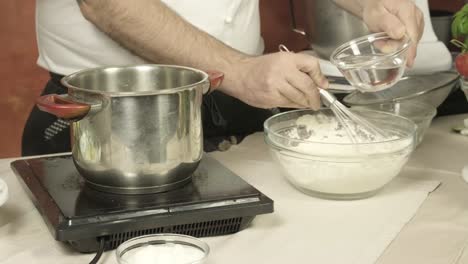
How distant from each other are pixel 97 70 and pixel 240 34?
1.41 ft

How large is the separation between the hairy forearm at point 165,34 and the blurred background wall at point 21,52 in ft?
2.15

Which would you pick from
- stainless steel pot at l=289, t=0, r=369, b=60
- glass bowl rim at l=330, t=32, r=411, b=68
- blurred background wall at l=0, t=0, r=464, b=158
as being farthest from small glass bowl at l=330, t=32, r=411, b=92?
blurred background wall at l=0, t=0, r=464, b=158

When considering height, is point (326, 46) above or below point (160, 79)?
below

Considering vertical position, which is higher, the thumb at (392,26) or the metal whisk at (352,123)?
the thumb at (392,26)

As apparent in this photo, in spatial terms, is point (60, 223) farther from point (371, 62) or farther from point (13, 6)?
point (13, 6)

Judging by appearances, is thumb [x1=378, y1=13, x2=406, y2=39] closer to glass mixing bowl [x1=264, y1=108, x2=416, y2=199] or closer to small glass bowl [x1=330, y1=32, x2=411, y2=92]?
small glass bowl [x1=330, y1=32, x2=411, y2=92]

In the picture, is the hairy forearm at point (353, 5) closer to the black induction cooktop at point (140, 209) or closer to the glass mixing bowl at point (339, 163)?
the glass mixing bowl at point (339, 163)

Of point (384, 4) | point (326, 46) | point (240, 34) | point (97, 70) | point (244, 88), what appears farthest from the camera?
point (326, 46)

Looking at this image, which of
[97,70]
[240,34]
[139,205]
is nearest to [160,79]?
[97,70]

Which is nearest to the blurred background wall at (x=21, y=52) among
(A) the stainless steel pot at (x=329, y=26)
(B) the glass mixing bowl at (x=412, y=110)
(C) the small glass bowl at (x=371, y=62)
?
(A) the stainless steel pot at (x=329, y=26)

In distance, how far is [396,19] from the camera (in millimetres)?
1139

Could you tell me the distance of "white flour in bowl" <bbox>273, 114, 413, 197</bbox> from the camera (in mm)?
976

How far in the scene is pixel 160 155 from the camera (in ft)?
2.89

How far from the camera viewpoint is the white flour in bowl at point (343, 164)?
38.4 inches
